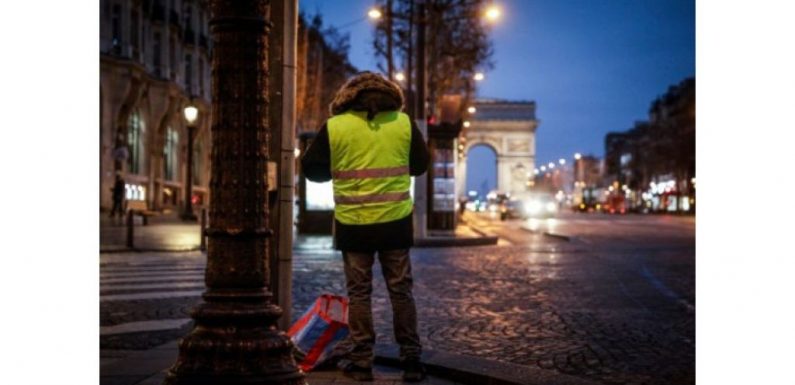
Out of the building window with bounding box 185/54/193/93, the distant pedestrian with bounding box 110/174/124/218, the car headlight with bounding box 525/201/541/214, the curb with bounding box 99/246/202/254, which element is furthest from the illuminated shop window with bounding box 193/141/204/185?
the curb with bounding box 99/246/202/254

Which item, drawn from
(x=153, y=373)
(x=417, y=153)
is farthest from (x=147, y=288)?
(x=417, y=153)

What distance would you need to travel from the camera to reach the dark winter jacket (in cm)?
580

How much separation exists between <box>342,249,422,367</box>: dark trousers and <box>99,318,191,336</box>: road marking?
258 cm

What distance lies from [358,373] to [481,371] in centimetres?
64

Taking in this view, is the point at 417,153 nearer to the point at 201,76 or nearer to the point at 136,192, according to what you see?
the point at 136,192

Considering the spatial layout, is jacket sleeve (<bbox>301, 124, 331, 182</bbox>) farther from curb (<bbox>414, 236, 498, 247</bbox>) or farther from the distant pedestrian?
the distant pedestrian

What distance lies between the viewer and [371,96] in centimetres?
584

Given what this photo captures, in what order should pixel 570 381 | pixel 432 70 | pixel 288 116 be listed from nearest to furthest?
pixel 570 381 → pixel 288 116 → pixel 432 70

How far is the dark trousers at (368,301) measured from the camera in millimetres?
5879
